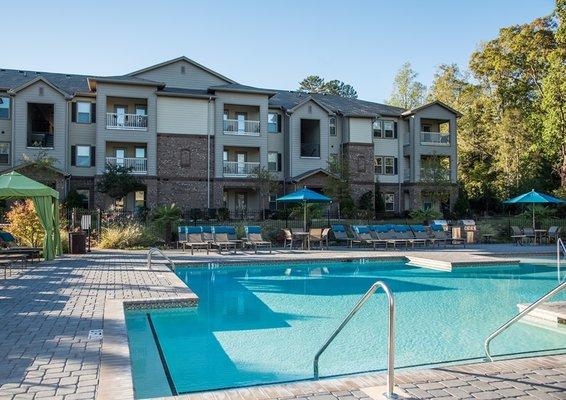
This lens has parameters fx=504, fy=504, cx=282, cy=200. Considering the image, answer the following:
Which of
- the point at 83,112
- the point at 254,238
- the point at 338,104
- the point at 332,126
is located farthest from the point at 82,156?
the point at 338,104

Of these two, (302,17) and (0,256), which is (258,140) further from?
(0,256)

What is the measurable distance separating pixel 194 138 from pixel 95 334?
82.4 feet

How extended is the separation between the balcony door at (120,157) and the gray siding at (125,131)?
0.93 m

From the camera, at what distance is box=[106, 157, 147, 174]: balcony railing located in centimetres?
2961

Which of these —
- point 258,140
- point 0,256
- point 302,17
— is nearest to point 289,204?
point 258,140

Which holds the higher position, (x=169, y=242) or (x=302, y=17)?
(x=302, y=17)

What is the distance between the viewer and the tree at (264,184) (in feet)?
99.4

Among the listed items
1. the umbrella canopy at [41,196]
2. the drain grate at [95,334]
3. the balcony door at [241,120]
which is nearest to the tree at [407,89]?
the balcony door at [241,120]

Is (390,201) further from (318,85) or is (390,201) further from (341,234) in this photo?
(318,85)

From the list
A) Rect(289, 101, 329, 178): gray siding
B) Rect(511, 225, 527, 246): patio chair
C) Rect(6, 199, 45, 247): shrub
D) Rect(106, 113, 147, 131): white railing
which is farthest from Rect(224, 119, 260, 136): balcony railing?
Rect(511, 225, 527, 246): patio chair

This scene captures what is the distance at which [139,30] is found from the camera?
1795cm

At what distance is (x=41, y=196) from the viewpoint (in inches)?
603

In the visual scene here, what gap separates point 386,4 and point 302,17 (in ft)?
10.0

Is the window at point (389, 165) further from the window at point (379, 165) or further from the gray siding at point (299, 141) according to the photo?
the gray siding at point (299, 141)
